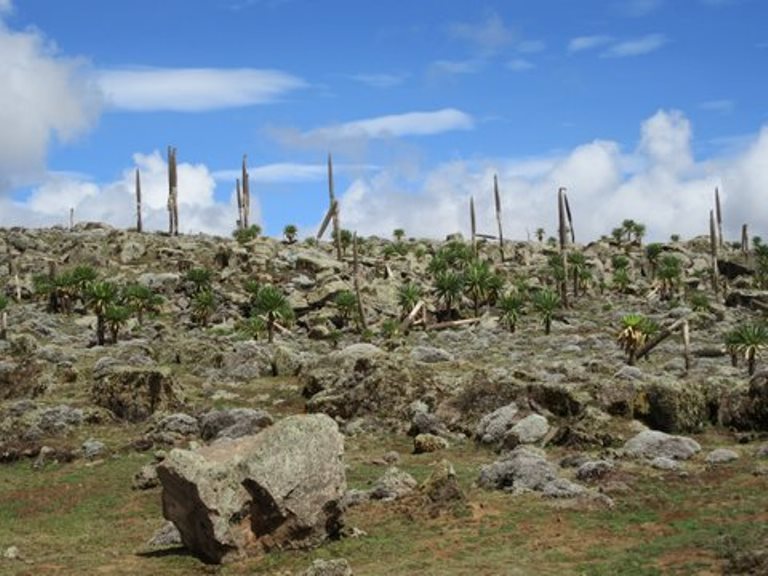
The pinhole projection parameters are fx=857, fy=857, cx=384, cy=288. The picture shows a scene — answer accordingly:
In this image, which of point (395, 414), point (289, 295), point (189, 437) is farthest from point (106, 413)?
Result: point (289, 295)

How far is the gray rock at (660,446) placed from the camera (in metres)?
27.3

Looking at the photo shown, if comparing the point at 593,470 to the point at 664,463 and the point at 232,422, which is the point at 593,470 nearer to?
the point at 664,463

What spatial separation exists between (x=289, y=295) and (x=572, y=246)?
5719cm

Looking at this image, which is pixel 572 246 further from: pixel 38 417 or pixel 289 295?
pixel 38 417

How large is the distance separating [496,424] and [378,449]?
4.59m

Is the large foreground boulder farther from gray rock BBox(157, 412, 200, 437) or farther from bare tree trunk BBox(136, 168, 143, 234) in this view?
bare tree trunk BBox(136, 168, 143, 234)

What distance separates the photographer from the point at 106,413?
37656 mm

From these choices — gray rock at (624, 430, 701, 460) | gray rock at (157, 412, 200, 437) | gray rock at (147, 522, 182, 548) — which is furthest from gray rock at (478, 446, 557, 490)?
gray rock at (157, 412, 200, 437)

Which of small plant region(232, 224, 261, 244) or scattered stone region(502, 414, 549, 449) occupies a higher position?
small plant region(232, 224, 261, 244)

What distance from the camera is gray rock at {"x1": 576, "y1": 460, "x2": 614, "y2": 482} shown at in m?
24.6

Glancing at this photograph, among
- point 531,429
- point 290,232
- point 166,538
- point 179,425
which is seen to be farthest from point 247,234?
point 166,538

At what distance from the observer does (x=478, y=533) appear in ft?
66.6

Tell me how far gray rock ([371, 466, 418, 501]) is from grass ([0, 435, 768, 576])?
700mm

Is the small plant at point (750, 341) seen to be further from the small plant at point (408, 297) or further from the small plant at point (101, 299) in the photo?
the small plant at point (101, 299)
